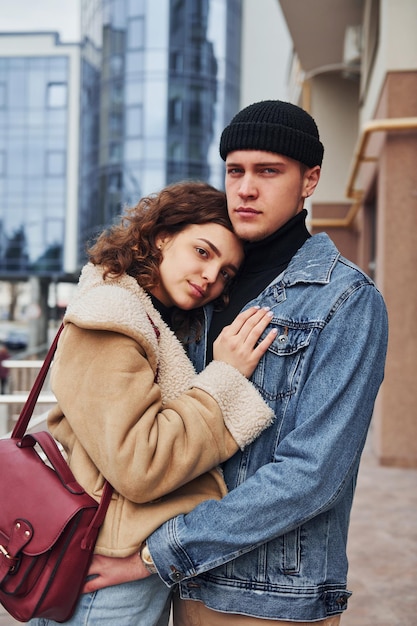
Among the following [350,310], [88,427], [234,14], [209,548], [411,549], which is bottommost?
[411,549]

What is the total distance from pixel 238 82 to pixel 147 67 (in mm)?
4721

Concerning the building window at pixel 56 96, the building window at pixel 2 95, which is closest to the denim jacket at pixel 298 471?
the building window at pixel 56 96

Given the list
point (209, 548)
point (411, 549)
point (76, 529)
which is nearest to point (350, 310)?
point (209, 548)

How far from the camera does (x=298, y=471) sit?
1514 mm

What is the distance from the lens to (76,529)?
5.08 feet

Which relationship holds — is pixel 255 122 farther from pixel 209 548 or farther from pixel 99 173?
pixel 99 173

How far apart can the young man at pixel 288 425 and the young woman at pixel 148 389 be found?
6 centimetres

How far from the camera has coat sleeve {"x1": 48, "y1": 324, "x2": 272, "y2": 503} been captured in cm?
149

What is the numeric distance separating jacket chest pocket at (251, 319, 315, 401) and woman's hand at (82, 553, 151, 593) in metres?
0.48

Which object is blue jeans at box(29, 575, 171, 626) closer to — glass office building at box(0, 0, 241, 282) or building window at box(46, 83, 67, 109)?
glass office building at box(0, 0, 241, 282)

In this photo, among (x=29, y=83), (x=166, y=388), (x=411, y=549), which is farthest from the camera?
(x=29, y=83)

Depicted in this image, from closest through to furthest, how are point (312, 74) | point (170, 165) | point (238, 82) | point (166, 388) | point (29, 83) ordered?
point (166, 388) → point (312, 74) → point (170, 165) → point (238, 82) → point (29, 83)

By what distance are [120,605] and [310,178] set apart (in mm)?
1116

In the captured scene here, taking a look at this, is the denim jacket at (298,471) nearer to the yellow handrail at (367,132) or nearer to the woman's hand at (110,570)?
the woman's hand at (110,570)
